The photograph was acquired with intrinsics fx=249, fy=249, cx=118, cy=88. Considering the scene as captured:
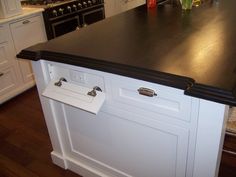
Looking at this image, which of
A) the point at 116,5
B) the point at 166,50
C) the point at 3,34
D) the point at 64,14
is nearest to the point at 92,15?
the point at 64,14

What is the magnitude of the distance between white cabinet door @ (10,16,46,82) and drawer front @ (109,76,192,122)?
5.82 ft

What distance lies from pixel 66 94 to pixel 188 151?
2.20 ft

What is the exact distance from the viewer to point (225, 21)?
5.30 ft

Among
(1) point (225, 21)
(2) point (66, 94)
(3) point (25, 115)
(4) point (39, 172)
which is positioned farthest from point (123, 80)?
(3) point (25, 115)

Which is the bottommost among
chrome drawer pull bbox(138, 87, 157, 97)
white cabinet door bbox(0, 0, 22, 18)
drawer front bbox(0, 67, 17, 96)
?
drawer front bbox(0, 67, 17, 96)

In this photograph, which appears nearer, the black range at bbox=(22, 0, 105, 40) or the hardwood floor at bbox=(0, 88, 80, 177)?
the hardwood floor at bbox=(0, 88, 80, 177)

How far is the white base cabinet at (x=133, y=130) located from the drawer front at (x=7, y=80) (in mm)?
1206

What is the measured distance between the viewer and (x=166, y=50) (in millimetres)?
1219

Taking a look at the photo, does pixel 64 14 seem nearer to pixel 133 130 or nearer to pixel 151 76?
pixel 133 130

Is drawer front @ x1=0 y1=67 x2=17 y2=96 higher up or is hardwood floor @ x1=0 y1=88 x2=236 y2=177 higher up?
drawer front @ x1=0 y1=67 x2=17 y2=96

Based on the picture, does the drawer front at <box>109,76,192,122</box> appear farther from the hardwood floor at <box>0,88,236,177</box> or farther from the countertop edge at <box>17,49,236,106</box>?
the hardwood floor at <box>0,88,236,177</box>

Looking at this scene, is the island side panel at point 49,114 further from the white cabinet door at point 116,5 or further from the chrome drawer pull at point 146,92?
the white cabinet door at point 116,5

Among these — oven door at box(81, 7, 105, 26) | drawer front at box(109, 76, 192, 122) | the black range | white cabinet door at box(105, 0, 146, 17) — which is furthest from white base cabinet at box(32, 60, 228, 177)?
white cabinet door at box(105, 0, 146, 17)

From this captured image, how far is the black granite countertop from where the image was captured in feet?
3.10
